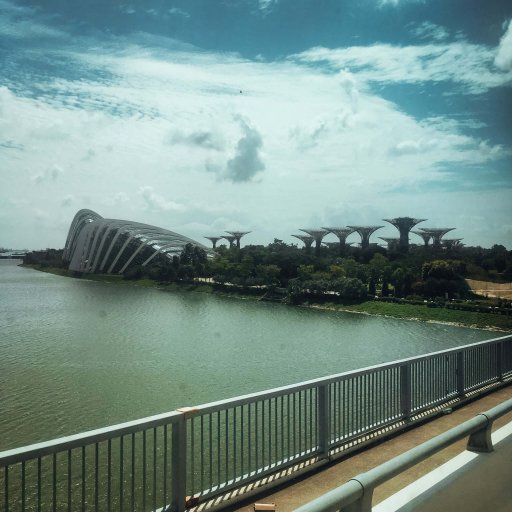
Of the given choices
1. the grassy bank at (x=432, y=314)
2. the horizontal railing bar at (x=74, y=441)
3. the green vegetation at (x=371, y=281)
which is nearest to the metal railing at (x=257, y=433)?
the horizontal railing bar at (x=74, y=441)

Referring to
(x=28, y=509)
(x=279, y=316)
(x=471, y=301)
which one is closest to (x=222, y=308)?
(x=279, y=316)

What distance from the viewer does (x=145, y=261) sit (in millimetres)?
69562

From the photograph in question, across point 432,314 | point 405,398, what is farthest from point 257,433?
point 432,314

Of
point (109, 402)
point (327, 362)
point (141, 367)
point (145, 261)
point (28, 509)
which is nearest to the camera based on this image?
point (28, 509)

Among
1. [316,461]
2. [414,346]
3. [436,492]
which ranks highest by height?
[436,492]

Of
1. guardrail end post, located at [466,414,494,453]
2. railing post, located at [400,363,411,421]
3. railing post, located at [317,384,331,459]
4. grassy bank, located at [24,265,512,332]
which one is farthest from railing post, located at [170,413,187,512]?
grassy bank, located at [24,265,512,332]

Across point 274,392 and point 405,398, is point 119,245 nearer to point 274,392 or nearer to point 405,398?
point 405,398

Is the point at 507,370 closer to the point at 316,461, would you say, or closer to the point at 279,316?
the point at 316,461

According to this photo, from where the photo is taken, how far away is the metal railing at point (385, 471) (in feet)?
4.74

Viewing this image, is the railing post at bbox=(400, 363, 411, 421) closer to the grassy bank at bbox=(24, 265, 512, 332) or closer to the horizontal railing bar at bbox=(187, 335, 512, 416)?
the horizontal railing bar at bbox=(187, 335, 512, 416)

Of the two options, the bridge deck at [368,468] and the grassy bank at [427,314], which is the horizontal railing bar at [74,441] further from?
the grassy bank at [427,314]

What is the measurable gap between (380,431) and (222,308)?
33643 millimetres

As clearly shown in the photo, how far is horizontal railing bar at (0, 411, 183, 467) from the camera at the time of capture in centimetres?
265

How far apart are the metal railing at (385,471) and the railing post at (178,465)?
6.33 feet
